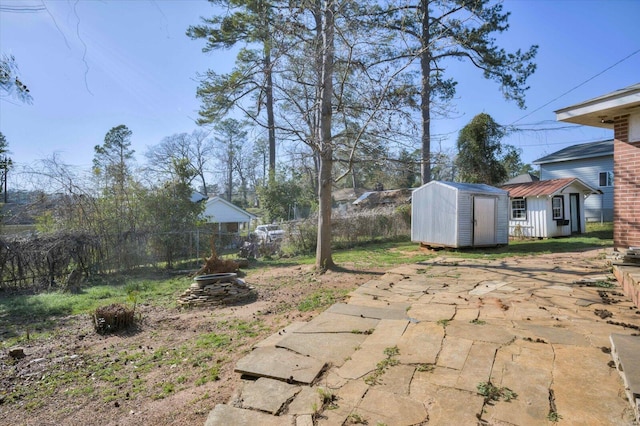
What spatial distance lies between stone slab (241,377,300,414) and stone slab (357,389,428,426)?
0.52m

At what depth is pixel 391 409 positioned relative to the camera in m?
2.15

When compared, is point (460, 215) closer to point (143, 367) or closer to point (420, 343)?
point (420, 343)

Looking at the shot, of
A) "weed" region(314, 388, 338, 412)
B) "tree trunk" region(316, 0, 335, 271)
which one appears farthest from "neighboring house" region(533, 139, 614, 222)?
"weed" region(314, 388, 338, 412)

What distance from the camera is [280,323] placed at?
4.43 metres

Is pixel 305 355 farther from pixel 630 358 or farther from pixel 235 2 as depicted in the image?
pixel 235 2

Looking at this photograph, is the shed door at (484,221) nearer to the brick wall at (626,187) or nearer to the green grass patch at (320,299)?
the brick wall at (626,187)

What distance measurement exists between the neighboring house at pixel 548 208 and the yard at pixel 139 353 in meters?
10.4

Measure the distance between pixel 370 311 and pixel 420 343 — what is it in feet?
3.99

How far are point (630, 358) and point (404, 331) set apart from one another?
1710mm

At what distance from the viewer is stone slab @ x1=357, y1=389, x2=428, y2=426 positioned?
2035mm

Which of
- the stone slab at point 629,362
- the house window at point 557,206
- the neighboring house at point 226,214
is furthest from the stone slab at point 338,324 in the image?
the neighboring house at point 226,214

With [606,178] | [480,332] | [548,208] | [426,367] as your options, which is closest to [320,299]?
[480,332]

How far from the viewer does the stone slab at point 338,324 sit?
12.1 ft

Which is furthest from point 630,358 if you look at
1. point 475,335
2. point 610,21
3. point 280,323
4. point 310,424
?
point 610,21
